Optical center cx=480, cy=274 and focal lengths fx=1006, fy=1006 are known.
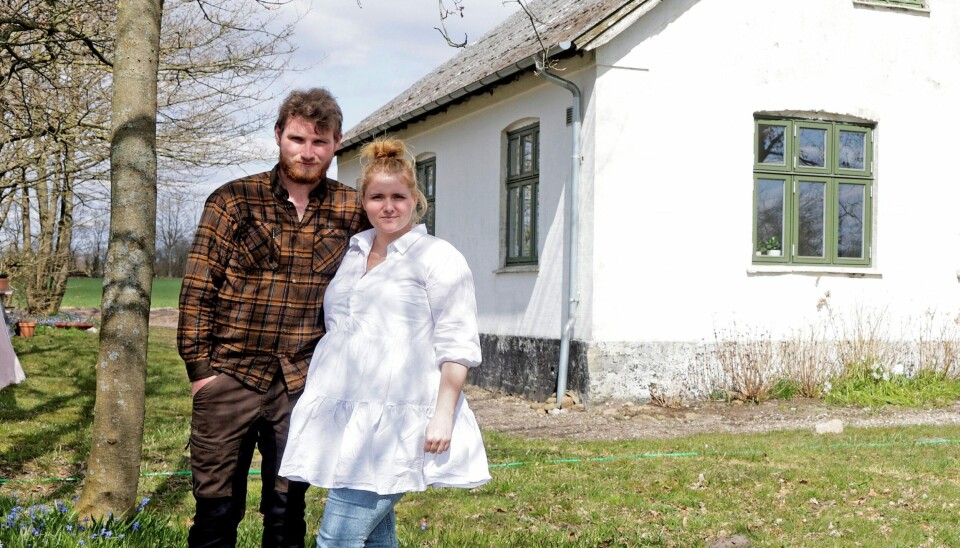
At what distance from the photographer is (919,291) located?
11.3m

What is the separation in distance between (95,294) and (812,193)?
36.8m

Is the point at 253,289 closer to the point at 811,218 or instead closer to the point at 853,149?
the point at 811,218

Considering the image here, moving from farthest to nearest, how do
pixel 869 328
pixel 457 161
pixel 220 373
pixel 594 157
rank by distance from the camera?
pixel 457 161
pixel 869 328
pixel 594 157
pixel 220 373

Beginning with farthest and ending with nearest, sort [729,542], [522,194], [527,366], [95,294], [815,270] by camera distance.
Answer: [95,294] → [522,194] → [527,366] → [815,270] → [729,542]

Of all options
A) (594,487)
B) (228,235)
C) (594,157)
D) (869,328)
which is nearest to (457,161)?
(594,157)

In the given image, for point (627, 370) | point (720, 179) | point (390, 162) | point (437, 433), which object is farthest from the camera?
point (720, 179)

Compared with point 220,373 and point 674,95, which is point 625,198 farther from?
point 220,373

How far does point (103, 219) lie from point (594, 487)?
60.4ft

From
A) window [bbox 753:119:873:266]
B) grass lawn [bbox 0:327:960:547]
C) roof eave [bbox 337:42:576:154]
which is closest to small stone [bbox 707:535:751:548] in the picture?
grass lawn [bbox 0:327:960:547]

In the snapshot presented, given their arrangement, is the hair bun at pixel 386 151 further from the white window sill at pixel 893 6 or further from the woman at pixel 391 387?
the white window sill at pixel 893 6

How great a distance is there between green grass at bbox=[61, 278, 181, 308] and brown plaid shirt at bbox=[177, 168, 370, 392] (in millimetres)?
30346

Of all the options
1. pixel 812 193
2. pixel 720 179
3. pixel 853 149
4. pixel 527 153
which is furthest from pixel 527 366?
pixel 853 149

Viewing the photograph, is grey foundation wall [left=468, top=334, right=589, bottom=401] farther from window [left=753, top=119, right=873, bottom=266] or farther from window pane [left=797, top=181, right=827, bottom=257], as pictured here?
window pane [left=797, top=181, right=827, bottom=257]

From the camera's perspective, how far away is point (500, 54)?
43.6ft
